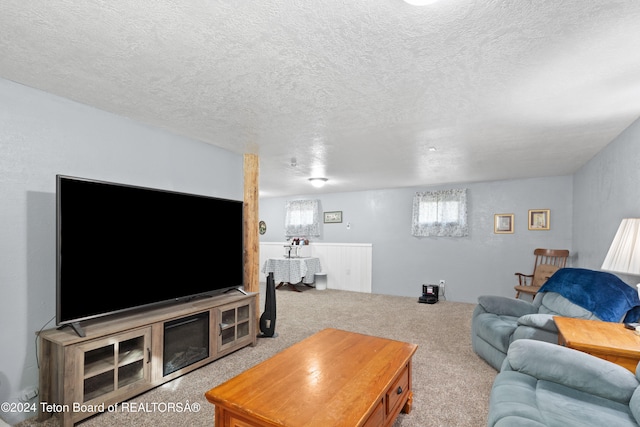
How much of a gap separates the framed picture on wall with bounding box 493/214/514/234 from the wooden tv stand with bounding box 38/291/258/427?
16.0 feet

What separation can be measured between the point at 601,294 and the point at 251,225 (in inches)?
134

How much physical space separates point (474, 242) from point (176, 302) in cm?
512

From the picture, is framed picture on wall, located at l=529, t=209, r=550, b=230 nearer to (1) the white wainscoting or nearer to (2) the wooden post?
Answer: (1) the white wainscoting

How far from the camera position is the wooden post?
3764mm

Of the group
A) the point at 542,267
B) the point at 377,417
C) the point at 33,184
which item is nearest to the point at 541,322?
the point at 377,417

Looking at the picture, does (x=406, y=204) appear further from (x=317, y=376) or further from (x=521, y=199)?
(x=317, y=376)

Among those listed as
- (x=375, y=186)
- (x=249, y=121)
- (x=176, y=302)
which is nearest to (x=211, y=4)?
(x=249, y=121)

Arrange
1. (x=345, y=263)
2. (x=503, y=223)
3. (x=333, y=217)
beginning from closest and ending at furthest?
(x=503, y=223)
(x=345, y=263)
(x=333, y=217)

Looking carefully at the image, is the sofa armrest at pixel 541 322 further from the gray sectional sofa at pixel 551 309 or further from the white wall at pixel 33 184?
the white wall at pixel 33 184

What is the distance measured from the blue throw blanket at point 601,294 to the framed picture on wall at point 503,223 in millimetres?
2668

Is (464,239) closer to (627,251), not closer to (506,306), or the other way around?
(506,306)

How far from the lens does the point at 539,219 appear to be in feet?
17.5

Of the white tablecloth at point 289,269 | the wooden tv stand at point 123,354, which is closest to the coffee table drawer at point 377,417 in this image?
the wooden tv stand at point 123,354

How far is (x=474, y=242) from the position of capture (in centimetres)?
583
